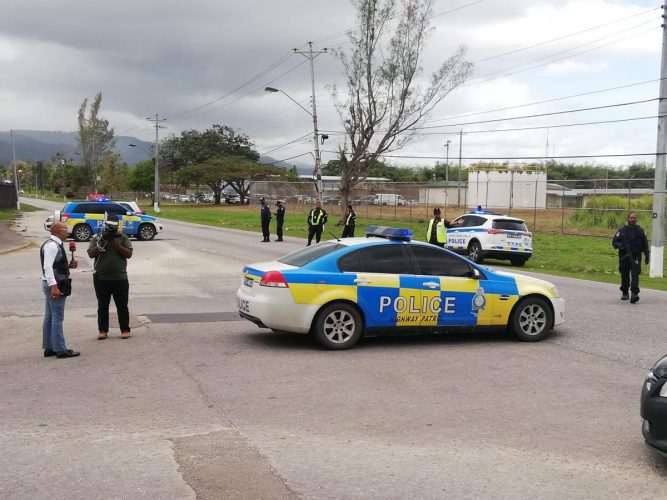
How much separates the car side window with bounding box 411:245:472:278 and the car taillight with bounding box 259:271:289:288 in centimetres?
181

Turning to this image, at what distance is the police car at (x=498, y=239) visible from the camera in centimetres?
2228

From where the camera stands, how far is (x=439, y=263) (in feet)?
30.8

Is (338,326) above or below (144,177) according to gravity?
below

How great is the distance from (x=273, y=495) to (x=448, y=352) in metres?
4.83

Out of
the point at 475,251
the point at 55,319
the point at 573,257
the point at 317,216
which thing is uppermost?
the point at 317,216

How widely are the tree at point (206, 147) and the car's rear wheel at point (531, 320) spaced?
329 ft

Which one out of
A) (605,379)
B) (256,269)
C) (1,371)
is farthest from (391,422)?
(1,371)

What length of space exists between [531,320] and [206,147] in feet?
342

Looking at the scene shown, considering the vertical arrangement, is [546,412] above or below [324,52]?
below

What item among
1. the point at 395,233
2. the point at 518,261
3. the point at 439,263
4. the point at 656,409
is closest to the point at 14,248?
the point at 518,261

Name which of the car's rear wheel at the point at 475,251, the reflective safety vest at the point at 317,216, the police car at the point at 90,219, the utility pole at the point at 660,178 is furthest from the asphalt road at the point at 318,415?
the police car at the point at 90,219

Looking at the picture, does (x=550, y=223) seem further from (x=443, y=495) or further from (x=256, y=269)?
(x=443, y=495)

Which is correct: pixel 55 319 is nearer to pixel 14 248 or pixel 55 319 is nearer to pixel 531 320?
pixel 531 320

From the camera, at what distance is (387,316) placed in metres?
9.01
